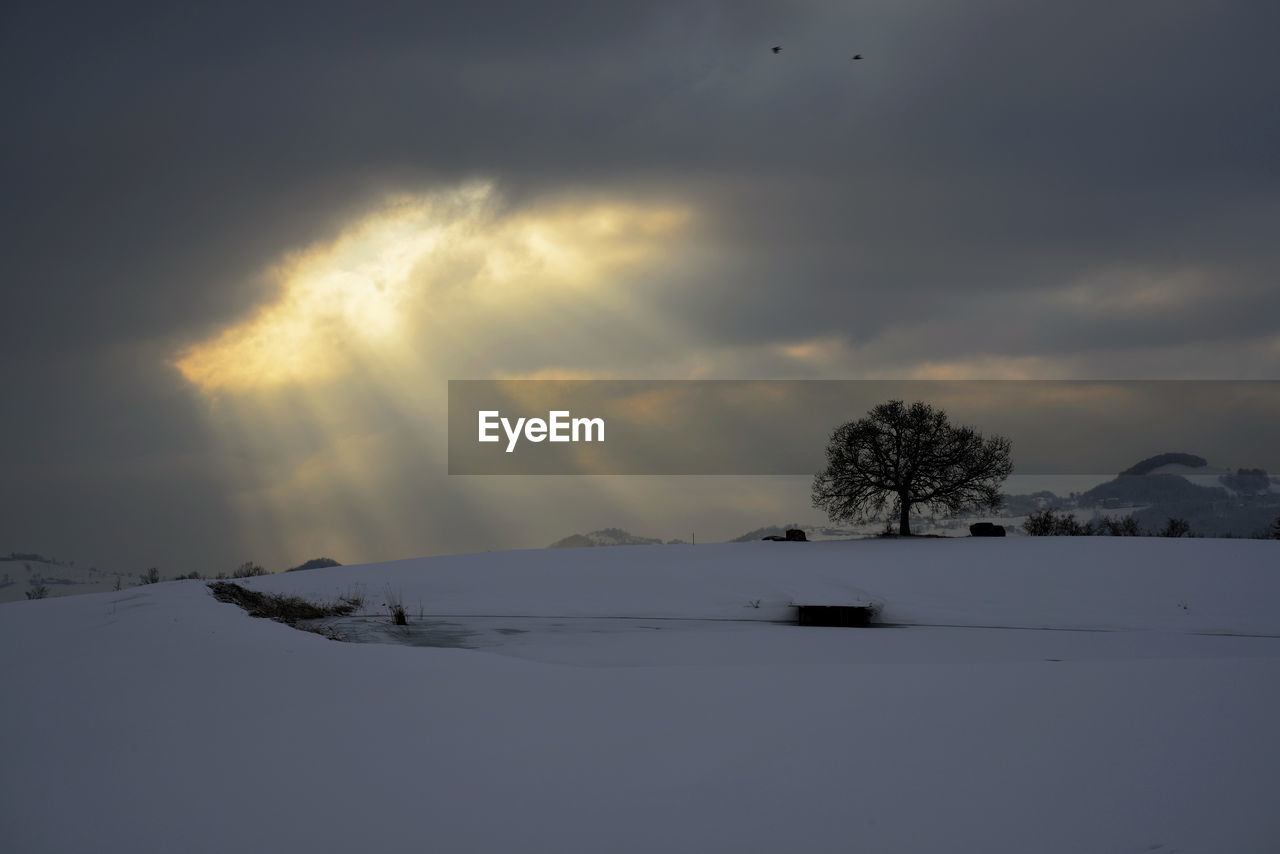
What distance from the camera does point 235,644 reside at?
777cm

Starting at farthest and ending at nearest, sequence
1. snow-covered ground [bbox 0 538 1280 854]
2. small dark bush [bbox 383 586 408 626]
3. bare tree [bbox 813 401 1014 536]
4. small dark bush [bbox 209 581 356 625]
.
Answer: bare tree [bbox 813 401 1014 536]
small dark bush [bbox 383 586 408 626]
small dark bush [bbox 209 581 356 625]
snow-covered ground [bbox 0 538 1280 854]

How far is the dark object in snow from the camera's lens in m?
14.1

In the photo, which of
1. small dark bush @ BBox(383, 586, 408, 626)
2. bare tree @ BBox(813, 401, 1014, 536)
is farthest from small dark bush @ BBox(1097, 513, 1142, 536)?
small dark bush @ BBox(383, 586, 408, 626)

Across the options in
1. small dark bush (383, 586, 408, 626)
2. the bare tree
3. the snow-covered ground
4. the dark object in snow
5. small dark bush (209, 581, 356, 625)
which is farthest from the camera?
the bare tree

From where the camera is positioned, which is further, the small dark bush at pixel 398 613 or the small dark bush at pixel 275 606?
the small dark bush at pixel 398 613

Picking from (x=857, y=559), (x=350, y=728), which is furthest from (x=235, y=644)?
(x=857, y=559)

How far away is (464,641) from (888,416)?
24.2 m

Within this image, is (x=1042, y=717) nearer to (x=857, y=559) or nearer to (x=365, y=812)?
(x=365, y=812)

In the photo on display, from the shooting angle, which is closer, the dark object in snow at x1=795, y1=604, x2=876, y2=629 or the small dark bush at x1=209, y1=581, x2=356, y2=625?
the small dark bush at x1=209, y1=581, x2=356, y2=625

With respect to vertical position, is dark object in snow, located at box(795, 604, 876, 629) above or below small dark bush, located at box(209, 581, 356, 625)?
below

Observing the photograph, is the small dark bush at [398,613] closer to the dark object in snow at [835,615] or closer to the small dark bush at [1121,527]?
the dark object in snow at [835,615]

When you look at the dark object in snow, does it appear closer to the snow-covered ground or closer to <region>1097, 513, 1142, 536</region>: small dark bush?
the snow-covered ground

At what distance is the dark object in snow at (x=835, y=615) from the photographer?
14.1 metres

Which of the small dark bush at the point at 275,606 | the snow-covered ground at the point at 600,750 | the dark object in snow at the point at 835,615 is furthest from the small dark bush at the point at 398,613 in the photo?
the dark object in snow at the point at 835,615
